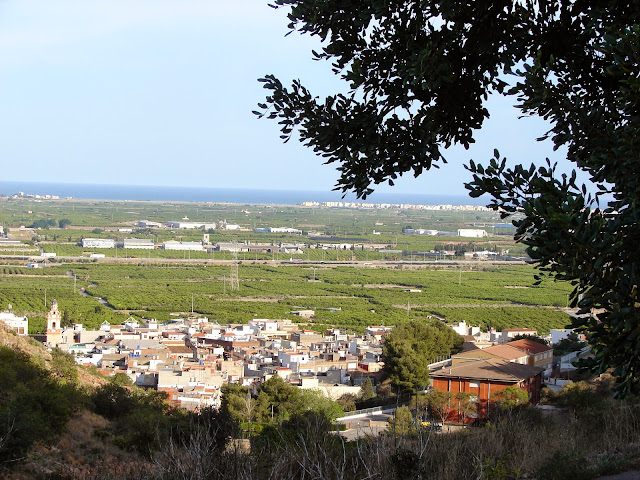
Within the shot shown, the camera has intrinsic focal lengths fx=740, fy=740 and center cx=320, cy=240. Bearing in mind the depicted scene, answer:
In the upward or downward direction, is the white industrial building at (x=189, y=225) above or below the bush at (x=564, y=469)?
below

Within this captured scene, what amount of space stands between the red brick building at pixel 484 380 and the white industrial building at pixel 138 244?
54.7 meters

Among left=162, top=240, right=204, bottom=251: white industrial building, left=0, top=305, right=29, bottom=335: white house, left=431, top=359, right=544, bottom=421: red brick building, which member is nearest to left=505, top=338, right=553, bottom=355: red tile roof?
left=431, top=359, right=544, bottom=421: red brick building

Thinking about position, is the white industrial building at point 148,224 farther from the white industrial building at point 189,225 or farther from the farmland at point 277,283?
the farmland at point 277,283

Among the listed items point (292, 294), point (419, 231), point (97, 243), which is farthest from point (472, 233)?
point (292, 294)

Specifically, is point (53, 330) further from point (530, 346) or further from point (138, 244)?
point (138, 244)

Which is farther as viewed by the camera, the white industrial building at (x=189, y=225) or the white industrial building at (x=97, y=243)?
the white industrial building at (x=189, y=225)

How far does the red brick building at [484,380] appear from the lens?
11.4m

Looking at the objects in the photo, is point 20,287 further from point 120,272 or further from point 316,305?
point 316,305

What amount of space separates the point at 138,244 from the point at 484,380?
57.8 metres

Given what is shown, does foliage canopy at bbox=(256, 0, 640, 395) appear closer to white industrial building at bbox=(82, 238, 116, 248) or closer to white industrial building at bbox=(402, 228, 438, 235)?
white industrial building at bbox=(82, 238, 116, 248)

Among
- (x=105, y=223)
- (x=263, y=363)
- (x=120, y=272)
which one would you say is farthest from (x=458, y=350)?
(x=105, y=223)

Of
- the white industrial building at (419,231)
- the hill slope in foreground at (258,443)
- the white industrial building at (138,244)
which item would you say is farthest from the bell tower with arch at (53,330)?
the white industrial building at (419,231)

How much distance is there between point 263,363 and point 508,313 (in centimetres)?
1656

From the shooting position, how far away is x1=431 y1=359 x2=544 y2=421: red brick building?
1142cm
